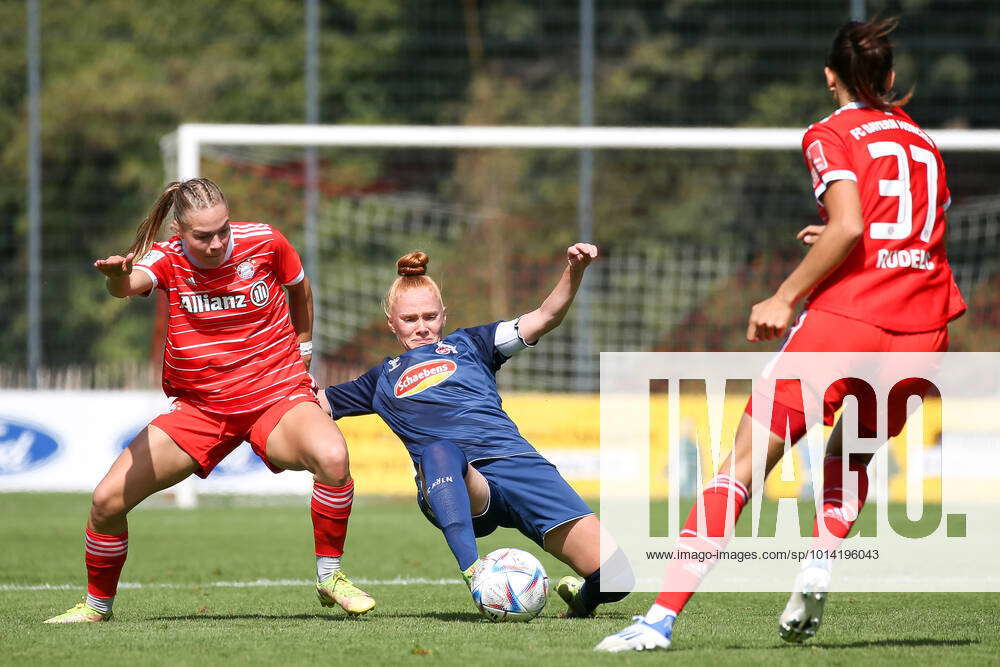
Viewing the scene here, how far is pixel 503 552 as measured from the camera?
527 cm

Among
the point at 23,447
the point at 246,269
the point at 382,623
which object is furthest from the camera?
the point at 23,447

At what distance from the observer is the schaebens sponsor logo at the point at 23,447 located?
43.9 feet

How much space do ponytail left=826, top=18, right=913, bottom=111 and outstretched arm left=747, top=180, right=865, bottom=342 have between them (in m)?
0.42

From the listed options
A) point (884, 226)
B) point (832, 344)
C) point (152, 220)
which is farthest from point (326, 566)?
point (884, 226)

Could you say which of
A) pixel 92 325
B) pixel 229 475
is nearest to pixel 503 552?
pixel 229 475

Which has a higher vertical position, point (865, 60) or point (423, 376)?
point (865, 60)

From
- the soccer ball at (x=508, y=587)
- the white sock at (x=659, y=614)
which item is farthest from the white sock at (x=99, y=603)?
the white sock at (x=659, y=614)

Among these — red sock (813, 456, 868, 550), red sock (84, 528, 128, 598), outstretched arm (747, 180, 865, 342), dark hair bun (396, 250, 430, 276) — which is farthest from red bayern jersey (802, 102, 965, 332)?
red sock (84, 528, 128, 598)

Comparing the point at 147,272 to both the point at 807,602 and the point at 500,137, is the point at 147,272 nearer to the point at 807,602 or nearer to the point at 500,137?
the point at 807,602

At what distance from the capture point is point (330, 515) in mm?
5680

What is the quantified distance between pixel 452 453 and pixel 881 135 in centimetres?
210

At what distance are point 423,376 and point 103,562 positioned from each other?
61.3 inches

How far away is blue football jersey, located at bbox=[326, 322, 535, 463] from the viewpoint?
222 inches

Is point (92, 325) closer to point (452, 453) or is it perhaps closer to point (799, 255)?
point (799, 255)
